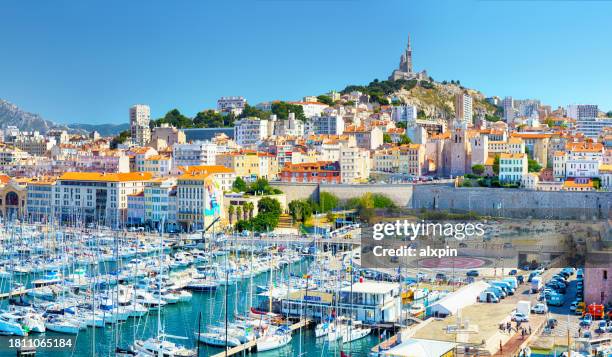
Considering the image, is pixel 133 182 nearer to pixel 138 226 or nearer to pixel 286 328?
pixel 138 226

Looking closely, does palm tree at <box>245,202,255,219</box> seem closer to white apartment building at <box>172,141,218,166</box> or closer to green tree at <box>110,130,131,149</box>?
white apartment building at <box>172,141,218,166</box>

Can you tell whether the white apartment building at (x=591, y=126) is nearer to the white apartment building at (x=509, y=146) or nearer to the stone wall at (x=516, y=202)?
the white apartment building at (x=509, y=146)

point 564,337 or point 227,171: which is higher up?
point 227,171

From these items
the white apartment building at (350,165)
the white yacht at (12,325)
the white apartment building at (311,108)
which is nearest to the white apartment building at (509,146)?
the white apartment building at (350,165)

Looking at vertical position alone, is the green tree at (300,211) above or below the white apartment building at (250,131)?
below

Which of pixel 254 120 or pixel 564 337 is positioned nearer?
pixel 564 337

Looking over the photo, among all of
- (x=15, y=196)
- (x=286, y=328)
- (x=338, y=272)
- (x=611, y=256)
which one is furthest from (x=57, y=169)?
(x=611, y=256)

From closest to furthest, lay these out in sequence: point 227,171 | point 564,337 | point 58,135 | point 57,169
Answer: point 564,337 < point 227,171 < point 57,169 < point 58,135
